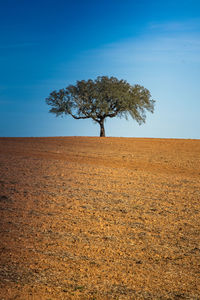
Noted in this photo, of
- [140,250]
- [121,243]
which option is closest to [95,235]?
[121,243]

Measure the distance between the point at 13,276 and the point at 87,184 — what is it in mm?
6703

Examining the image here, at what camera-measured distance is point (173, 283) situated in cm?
490

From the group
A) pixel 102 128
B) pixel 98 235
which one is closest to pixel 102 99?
pixel 102 128

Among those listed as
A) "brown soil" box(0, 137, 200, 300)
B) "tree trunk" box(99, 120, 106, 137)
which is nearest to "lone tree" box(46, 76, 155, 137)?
Answer: "tree trunk" box(99, 120, 106, 137)

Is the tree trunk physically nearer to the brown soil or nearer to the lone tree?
the lone tree

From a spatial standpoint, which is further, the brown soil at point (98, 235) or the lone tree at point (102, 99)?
the lone tree at point (102, 99)

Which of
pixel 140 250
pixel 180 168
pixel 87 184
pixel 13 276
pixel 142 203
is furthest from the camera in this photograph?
pixel 180 168

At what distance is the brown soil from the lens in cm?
471

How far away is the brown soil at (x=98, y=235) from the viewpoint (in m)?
4.71

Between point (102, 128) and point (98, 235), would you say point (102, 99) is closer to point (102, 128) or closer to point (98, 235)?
point (102, 128)

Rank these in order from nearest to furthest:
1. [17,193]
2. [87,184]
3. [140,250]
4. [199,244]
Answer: [140,250]
[199,244]
[17,193]
[87,184]

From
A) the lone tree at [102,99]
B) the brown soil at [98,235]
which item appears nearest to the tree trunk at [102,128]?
the lone tree at [102,99]

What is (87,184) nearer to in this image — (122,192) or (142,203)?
(122,192)

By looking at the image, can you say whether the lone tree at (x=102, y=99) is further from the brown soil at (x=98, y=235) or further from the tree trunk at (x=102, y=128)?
the brown soil at (x=98, y=235)
